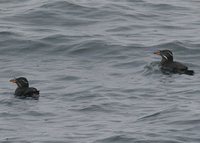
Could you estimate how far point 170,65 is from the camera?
26953mm

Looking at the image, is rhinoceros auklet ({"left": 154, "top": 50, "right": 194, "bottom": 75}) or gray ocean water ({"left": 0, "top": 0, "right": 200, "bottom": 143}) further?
rhinoceros auklet ({"left": 154, "top": 50, "right": 194, "bottom": 75})

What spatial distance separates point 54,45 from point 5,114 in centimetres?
871

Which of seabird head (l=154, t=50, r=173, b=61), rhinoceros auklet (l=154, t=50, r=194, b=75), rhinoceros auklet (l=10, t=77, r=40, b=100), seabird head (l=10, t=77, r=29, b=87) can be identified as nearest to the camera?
rhinoceros auklet (l=10, t=77, r=40, b=100)

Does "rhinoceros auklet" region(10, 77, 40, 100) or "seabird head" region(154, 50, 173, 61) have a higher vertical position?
"seabird head" region(154, 50, 173, 61)

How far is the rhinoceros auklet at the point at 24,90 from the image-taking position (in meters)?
23.7

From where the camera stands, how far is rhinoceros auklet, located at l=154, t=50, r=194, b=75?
26391mm

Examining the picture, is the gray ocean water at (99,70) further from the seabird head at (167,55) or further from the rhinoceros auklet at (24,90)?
the seabird head at (167,55)

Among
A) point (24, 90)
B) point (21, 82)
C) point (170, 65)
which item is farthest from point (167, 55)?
point (24, 90)

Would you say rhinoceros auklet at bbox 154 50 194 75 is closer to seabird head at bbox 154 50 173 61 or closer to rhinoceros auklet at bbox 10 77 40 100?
seabird head at bbox 154 50 173 61

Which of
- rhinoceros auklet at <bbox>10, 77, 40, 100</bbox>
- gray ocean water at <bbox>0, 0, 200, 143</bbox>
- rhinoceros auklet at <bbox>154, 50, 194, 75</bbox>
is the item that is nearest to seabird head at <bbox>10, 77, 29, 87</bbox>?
rhinoceros auklet at <bbox>10, 77, 40, 100</bbox>

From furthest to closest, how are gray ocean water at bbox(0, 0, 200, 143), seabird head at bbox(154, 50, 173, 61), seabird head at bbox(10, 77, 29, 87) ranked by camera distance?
seabird head at bbox(154, 50, 173, 61), seabird head at bbox(10, 77, 29, 87), gray ocean water at bbox(0, 0, 200, 143)

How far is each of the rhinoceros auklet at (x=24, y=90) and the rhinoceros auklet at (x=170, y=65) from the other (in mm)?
4713

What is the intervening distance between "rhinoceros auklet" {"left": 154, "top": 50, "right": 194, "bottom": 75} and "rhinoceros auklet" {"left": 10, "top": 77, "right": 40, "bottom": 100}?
4.71 metres

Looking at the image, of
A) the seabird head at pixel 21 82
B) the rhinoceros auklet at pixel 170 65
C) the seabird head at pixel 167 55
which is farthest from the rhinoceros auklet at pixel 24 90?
the seabird head at pixel 167 55
